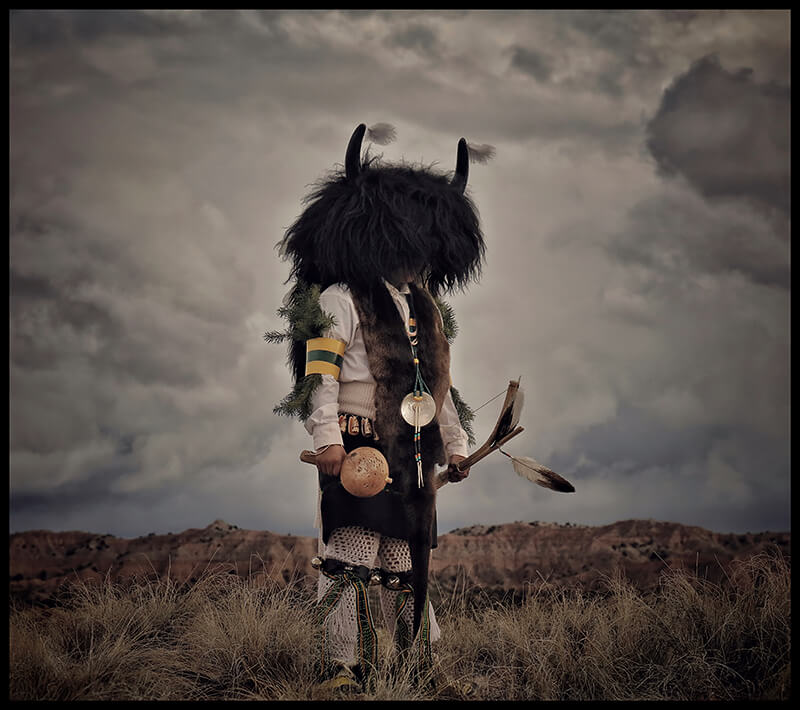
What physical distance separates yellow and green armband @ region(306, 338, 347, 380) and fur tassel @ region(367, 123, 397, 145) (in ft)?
3.04

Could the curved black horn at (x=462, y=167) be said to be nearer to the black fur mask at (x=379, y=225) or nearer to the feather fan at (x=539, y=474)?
the black fur mask at (x=379, y=225)

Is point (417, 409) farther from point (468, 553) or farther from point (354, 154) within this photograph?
point (468, 553)

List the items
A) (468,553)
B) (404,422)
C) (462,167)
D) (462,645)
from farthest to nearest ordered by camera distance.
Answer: (468,553), (462,645), (462,167), (404,422)

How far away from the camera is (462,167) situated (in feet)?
12.4

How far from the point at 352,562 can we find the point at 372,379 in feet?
2.37

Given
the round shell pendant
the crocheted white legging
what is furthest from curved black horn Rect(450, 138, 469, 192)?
Result: the crocheted white legging

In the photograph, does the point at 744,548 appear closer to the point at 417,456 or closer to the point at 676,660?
the point at 676,660

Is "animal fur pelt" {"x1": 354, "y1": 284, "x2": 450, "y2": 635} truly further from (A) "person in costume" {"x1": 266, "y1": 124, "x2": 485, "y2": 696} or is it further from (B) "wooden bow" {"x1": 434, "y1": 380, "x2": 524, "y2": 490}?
(B) "wooden bow" {"x1": 434, "y1": 380, "x2": 524, "y2": 490}

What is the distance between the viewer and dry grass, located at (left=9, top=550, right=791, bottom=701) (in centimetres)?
346

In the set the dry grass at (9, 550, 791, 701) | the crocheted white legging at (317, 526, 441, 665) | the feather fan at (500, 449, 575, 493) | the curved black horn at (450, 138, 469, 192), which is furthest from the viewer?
the curved black horn at (450, 138, 469, 192)

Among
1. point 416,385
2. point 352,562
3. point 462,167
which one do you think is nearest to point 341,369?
point 416,385

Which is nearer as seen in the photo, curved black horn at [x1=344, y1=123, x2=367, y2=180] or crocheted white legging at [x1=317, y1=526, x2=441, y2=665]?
crocheted white legging at [x1=317, y1=526, x2=441, y2=665]

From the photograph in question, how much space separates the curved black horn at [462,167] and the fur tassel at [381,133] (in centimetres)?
30
